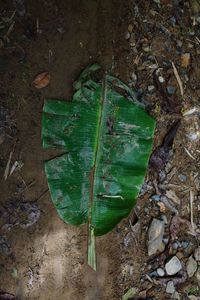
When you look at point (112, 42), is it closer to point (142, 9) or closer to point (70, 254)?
point (142, 9)

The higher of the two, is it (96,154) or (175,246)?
(96,154)

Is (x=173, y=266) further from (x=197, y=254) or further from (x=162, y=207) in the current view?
(x=162, y=207)

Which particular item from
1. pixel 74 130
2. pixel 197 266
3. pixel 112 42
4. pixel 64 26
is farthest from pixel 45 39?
pixel 197 266

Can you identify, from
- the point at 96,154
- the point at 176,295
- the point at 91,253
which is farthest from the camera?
the point at 176,295

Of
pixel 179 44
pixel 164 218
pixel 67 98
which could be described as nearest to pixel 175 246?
pixel 164 218

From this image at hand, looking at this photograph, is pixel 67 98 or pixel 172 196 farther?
pixel 172 196

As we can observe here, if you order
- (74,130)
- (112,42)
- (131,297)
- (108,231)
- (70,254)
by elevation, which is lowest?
(131,297)

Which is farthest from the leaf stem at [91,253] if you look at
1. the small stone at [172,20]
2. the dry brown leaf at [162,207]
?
the small stone at [172,20]

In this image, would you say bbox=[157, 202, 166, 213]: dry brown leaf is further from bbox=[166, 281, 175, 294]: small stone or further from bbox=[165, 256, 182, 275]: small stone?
bbox=[166, 281, 175, 294]: small stone
